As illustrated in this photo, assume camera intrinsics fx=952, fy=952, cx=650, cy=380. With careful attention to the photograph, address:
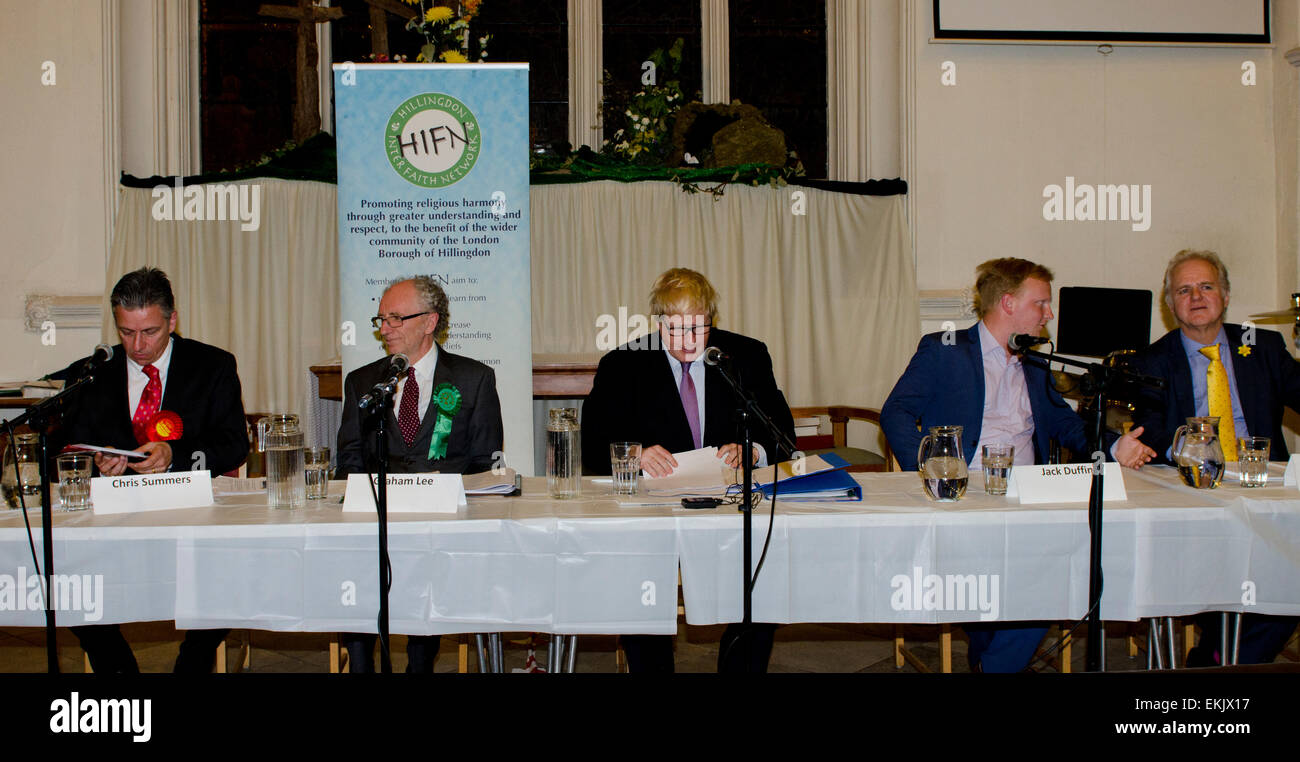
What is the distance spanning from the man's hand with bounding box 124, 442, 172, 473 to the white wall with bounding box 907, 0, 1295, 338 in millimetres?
4408

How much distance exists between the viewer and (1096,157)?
5766 millimetres

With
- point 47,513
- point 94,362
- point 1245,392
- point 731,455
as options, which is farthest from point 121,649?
point 1245,392

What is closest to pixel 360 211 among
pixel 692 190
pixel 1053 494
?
pixel 692 190

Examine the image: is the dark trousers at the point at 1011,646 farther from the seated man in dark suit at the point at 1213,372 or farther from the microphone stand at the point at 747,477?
the microphone stand at the point at 747,477

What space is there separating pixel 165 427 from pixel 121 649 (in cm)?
66

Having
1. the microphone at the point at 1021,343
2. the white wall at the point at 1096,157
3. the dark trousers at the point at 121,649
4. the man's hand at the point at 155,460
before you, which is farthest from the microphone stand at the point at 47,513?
the white wall at the point at 1096,157

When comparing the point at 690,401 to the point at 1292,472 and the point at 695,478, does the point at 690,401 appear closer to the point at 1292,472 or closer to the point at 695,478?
the point at 695,478

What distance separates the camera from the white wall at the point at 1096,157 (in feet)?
18.8

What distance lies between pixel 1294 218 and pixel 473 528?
5578 millimetres

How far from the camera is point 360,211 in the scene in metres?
4.22

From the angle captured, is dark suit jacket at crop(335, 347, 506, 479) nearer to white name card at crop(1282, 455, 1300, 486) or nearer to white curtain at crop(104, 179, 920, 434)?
white name card at crop(1282, 455, 1300, 486)

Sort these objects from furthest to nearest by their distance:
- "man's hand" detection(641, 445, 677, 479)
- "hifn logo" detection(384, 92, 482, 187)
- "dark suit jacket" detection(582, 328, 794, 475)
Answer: "hifn logo" detection(384, 92, 482, 187) < "dark suit jacket" detection(582, 328, 794, 475) < "man's hand" detection(641, 445, 677, 479)

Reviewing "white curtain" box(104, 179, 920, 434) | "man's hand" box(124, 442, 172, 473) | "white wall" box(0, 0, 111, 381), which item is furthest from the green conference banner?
"white wall" box(0, 0, 111, 381)

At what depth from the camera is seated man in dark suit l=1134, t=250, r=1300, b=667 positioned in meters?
3.17
